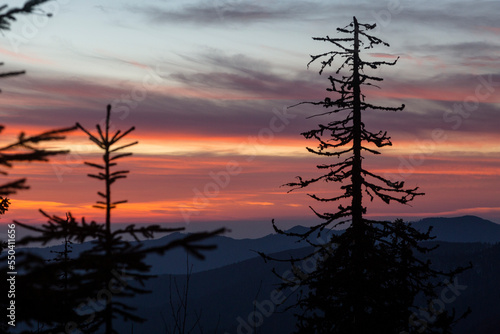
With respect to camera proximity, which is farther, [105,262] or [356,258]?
[356,258]

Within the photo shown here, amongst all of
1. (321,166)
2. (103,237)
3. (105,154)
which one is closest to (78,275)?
(103,237)

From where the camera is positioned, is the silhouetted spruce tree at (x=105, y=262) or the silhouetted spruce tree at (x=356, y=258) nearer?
the silhouetted spruce tree at (x=105, y=262)

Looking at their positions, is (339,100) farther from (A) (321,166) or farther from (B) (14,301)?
(B) (14,301)

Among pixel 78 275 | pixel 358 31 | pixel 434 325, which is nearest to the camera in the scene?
pixel 78 275

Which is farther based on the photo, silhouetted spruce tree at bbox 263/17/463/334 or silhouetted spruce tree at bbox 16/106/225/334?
silhouetted spruce tree at bbox 263/17/463/334

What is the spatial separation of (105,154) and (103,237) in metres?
0.74

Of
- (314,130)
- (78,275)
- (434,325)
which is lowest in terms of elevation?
(434,325)

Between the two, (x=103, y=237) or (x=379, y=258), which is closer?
(x=103, y=237)

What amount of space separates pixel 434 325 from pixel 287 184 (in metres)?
7.03

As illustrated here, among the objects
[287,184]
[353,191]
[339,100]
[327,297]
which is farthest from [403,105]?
[327,297]

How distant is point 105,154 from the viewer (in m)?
4.81

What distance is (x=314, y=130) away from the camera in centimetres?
1941

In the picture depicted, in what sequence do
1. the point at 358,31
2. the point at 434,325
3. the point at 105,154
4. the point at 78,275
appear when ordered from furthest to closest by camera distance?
the point at 358,31
the point at 434,325
the point at 105,154
the point at 78,275

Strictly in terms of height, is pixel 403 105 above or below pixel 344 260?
above
